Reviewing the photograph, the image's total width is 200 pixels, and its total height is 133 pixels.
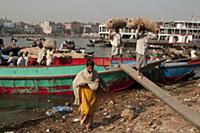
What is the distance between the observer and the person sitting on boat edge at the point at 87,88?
24.2 feet

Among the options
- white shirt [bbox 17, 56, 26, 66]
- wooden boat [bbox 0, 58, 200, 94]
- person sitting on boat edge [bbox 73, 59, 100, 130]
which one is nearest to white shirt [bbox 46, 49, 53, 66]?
wooden boat [bbox 0, 58, 200, 94]

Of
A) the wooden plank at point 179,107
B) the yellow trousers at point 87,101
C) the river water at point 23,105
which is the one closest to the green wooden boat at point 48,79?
the river water at point 23,105

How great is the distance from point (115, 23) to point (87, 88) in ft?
22.9

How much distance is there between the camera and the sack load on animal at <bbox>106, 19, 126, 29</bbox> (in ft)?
45.7

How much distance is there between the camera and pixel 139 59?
40.4 ft

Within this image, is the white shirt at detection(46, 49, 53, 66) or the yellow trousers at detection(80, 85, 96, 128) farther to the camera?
the white shirt at detection(46, 49, 53, 66)

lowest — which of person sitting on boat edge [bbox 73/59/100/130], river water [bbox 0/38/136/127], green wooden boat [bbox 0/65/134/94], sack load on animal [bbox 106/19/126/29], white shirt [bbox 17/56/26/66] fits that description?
river water [bbox 0/38/136/127]

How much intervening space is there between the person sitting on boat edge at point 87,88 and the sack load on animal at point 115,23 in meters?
6.61

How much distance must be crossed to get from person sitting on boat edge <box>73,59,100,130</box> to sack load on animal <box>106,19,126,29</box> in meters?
6.61

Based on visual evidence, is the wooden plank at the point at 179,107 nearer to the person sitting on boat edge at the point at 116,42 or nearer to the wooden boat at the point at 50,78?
the wooden boat at the point at 50,78

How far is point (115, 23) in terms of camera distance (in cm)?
1406

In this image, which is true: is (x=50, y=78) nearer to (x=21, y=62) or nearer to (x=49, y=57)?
(x=49, y=57)

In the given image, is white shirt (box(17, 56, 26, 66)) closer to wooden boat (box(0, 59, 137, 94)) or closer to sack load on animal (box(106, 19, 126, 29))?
wooden boat (box(0, 59, 137, 94))

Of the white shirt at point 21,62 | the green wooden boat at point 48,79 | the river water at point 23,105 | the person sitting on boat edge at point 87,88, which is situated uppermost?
the person sitting on boat edge at point 87,88
